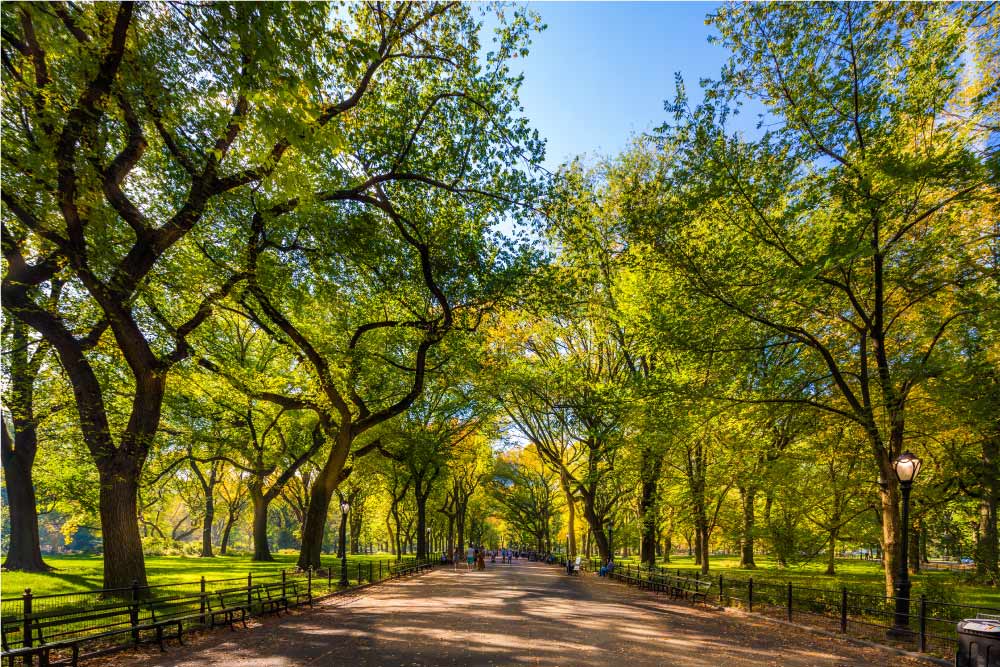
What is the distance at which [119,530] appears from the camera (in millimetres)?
12492

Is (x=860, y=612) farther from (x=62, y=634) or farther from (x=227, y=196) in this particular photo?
(x=227, y=196)

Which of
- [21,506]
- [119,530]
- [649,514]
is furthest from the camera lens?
[649,514]

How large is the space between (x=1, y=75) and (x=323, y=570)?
2274 centimetres

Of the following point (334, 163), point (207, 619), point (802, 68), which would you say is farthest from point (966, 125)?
point (207, 619)

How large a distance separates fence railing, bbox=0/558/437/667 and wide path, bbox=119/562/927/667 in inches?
23.5

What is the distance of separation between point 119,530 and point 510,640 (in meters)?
9.90

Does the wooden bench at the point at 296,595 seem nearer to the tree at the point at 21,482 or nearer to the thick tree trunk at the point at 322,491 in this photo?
the thick tree trunk at the point at 322,491

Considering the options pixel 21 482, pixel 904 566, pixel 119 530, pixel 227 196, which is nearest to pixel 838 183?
pixel 904 566

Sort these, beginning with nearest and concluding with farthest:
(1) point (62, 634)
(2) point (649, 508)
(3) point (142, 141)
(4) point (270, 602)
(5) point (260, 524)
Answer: (1) point (62, 634), (3) point (142, 141), (4) point (270, 602), (2) point (649, 508), (5) point (260, 524)

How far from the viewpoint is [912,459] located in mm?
11133

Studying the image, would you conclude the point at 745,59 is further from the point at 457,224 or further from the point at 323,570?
the point at 323,570

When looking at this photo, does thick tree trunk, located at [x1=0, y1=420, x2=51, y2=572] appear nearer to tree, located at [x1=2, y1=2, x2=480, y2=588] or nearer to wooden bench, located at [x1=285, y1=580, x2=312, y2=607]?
tree, located at [x1=2, y1=2, x2=480, y2=588]

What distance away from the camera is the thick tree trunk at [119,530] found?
12.3 metres

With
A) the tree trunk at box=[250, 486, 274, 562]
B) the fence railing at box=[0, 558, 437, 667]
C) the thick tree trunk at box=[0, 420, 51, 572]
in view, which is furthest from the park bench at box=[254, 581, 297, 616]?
the tree trunk at box=[250, 486, 274, 562]
